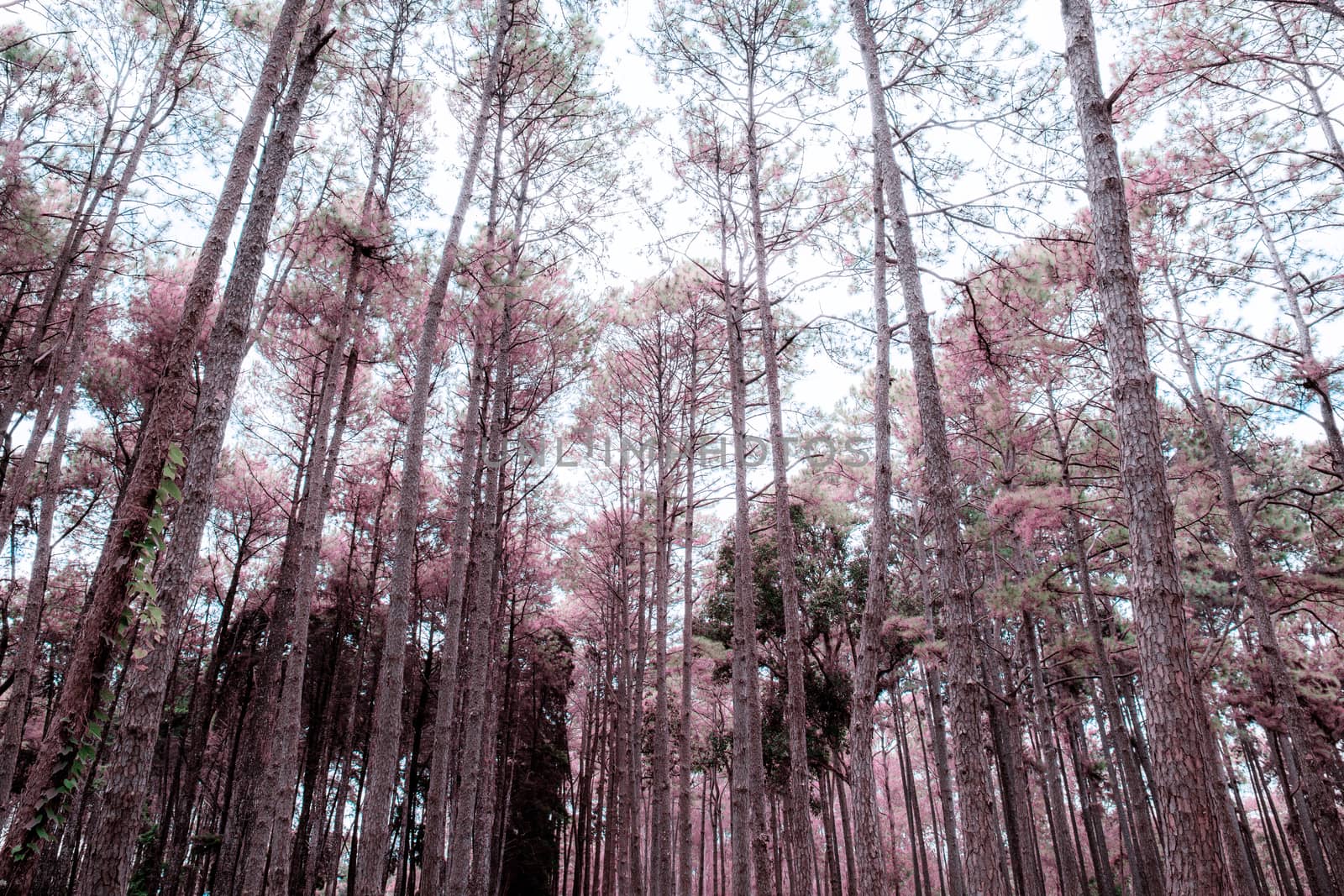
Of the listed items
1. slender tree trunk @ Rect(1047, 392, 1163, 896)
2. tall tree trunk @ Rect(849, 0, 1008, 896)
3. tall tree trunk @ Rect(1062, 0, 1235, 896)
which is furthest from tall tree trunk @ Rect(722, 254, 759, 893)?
slender tree trunk @ Rect(1047, 392, 1163, 896)

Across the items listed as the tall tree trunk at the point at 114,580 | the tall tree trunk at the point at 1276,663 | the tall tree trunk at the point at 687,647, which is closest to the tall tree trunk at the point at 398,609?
the tall tree trunk at the point at 114,580

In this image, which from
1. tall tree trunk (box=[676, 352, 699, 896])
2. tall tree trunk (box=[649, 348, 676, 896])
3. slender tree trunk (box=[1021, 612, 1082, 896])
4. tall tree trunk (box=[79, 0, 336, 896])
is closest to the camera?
tall tree trunk (box=[79, 0, 336, 896])

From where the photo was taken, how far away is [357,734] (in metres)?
18.1

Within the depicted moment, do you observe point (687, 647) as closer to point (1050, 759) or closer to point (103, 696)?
point (1050, 759)

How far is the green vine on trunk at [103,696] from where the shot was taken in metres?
3.07

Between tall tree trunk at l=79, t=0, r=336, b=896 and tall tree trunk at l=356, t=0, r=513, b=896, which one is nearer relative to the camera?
tall tree trunk at l=79, t=0, r=336, b=896

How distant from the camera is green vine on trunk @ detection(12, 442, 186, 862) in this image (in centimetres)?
307

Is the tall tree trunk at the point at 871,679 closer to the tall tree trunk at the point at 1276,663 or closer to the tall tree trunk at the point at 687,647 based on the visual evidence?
the tall tree trunk at the point at 687,647

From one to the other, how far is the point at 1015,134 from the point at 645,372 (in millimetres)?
6421

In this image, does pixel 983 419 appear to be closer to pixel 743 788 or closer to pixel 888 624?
pixel 888 624

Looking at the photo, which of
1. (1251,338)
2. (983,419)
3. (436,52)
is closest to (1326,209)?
(1251,338)

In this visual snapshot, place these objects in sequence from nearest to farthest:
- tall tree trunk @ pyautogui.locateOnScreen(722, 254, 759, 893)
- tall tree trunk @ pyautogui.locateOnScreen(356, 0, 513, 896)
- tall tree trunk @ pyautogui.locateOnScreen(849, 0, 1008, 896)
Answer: tall tree trunk @ pyautogui.locateOnScreen(849, 0, 1008, 896)
tall tree trunk @ pyautogui.locateOnScreen(356, 0, 513, 896)
tall tree trunk @ pyautogui.locateOnScreen(722, 254, 759, 893)

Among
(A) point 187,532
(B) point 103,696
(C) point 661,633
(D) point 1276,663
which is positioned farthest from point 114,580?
(D) point 1276,663

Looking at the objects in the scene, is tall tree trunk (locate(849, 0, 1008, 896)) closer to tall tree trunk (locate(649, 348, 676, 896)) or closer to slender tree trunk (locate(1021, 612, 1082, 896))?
tall tree trunk (locate(649, 348, 676, 896))
